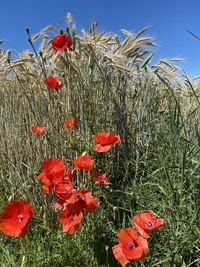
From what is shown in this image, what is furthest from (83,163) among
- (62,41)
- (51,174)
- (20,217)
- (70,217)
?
(62,41)

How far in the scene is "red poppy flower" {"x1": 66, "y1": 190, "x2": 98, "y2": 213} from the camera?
182 centimetres

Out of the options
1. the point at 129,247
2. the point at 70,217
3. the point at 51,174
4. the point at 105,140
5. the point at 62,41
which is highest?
the point at 62,41

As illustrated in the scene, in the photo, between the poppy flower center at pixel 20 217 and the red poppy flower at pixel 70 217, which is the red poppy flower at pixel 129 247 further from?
the poppy flower center at pixel 20 217

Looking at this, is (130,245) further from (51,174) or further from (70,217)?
(51,174)

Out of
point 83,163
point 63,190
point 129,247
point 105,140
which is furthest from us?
point 105,140

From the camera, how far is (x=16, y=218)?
1.82m

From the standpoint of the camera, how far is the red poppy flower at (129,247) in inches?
68.0

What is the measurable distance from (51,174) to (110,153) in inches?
37.1

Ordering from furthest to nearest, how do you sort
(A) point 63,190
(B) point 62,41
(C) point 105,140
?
(B) point 62,41, (C) point 105,140, (A) point 63,190

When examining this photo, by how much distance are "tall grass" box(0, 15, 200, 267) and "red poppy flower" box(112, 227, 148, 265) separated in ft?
0.62

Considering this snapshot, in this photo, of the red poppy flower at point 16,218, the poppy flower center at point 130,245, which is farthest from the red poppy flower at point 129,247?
the red poppy flower at point 16,218

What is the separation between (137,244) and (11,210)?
0.54 m

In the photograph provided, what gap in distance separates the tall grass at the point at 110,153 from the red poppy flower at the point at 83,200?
0.46 feet

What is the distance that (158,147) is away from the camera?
279cm
